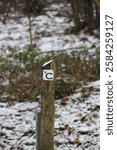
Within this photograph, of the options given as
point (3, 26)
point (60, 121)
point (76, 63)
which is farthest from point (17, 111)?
point (3, 26)

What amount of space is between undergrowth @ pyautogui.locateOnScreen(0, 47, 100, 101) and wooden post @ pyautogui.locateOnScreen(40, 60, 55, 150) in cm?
281

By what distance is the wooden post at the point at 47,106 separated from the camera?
4.41 m

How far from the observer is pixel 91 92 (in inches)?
296

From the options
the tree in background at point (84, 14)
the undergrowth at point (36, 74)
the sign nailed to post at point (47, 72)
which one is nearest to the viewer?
the sign nailed to post at point (47, 72)

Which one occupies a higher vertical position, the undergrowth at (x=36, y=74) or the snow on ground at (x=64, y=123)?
the undergrowth at (x=36, y=74)

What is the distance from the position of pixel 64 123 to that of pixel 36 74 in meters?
2.29

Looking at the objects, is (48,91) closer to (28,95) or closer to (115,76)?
(115,76)

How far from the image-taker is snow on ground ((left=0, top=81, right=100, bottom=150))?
575cm

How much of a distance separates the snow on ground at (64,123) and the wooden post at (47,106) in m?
1.02

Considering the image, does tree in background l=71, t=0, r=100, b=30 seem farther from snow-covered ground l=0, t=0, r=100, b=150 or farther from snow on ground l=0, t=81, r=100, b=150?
snow on ground l=0, t=81, r=100, b=150

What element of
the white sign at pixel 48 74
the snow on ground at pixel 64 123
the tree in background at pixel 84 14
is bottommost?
the snow on ground at pixel 64 123

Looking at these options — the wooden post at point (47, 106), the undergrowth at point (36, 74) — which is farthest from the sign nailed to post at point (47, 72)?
the undergrowth at point (36, 74)

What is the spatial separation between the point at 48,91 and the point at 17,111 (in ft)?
8.37

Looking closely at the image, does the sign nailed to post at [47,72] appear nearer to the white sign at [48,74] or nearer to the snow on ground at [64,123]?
the white sign at [48,74]
